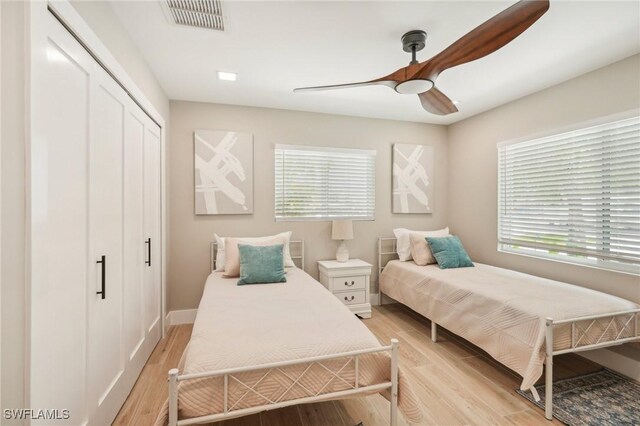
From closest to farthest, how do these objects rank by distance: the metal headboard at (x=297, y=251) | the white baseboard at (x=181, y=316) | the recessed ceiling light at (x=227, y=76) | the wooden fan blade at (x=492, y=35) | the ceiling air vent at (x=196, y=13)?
the wooden fan blade at (x=492, y=35), the ceiling air vent at (x=196, y=13), the recessed ceiling light at (x=227, y=76), the white baseboard at (x=181, y=316), the metal headboard at (x=297, y=251)

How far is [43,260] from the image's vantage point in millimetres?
1156

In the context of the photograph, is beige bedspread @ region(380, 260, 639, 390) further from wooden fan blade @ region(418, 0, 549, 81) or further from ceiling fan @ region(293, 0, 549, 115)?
wooden fan blade @ region(418, 0, 549, 81)

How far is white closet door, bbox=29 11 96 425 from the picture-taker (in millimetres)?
1121

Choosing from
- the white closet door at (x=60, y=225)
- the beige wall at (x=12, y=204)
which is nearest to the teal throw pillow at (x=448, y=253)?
the white closet door at (x=60, y=225)

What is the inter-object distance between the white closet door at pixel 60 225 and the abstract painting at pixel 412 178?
3483mm

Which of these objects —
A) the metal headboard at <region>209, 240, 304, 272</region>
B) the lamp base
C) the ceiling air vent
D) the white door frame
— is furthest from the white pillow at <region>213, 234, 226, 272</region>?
the ceiling air vent

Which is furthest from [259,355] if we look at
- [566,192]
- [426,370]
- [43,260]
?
[566,192]

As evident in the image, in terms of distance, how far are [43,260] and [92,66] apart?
1.08m

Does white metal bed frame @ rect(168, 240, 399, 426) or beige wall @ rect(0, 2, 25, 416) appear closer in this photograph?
beige wall @ rect(0, 2, 25, 416)

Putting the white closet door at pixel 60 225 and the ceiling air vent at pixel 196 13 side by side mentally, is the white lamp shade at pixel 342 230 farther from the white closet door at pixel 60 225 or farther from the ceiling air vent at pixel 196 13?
the white closet door at pixel 60 225

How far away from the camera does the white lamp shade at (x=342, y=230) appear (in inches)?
143

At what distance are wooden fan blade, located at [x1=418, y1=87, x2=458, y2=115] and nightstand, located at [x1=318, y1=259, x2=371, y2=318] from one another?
194 cm

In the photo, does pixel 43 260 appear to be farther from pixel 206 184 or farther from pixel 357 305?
pixel 357 305

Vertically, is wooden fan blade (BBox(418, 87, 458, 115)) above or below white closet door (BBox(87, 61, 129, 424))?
above
